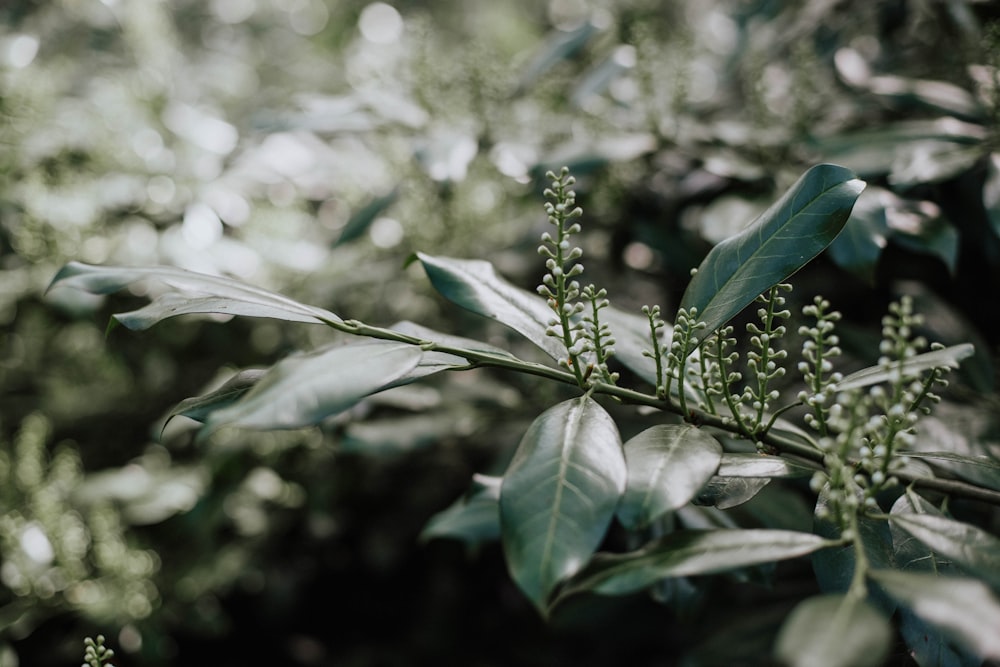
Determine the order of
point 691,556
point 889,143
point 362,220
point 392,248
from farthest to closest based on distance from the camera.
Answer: point 392,248, point 362,220, point 889,143, point 691,556

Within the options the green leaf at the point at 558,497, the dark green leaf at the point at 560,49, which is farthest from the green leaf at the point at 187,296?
the dark green leaf at the point at 560,49

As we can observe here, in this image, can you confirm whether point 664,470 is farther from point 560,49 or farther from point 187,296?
point 560,49

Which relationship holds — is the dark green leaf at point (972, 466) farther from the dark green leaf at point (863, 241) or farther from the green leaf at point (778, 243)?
the dark green leaf at point (863, 241)

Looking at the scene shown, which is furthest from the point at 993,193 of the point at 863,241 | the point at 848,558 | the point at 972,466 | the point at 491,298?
the point at 491,298

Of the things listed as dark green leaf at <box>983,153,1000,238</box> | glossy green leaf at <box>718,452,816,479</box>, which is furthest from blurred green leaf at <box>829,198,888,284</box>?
glossy green leaf at <box>718,452,816,479</box>

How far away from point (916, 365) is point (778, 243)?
0.16m

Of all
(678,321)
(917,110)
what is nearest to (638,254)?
(917,110)

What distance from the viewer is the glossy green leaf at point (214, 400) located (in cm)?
65

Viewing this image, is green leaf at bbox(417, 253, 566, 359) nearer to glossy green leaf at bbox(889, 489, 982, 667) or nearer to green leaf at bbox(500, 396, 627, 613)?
green leaf at bbox(500, 396, 627, 613)

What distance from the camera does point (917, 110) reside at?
146 centimetres

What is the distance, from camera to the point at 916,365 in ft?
1.94

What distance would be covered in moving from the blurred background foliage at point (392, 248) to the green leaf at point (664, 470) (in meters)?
0.44

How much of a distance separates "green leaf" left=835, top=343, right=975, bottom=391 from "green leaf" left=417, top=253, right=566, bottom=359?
0.27 m

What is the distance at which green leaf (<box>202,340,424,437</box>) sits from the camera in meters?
0.51
